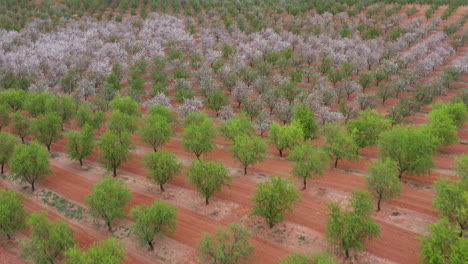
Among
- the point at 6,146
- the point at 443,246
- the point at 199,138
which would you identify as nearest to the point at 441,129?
the point at 443,246

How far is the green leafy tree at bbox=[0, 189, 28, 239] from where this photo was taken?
4047 centimetres

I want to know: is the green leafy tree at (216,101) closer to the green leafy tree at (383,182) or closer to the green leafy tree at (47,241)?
the green leafy tree at (383,182)

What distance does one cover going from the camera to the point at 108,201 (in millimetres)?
41875

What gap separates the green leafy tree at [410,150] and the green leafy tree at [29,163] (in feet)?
157

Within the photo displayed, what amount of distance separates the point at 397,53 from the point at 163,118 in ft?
223

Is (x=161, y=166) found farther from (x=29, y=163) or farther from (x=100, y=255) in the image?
(x=29, y=163)

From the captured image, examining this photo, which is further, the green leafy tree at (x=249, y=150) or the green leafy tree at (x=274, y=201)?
the green leafy tree at (x=249, y=150)

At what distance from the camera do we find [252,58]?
93.8 metres

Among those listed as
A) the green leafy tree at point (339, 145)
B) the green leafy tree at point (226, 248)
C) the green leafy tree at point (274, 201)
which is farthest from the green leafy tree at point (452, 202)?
the green leafy tree at point (226, 248)

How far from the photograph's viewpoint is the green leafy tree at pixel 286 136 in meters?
55.0

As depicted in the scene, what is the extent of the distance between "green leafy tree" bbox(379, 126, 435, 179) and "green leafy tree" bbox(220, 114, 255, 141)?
828 inches

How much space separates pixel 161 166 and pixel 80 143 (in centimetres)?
1641

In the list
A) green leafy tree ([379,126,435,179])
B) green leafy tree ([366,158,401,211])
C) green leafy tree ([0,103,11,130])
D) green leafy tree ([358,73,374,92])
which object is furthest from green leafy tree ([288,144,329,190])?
green leafy tree ([0,103,11,130])

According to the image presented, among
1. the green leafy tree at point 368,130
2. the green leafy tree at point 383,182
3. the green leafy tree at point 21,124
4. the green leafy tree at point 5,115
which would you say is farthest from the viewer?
the green leafy tree at point 5,115
